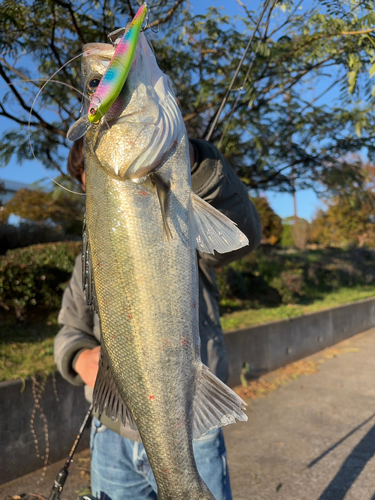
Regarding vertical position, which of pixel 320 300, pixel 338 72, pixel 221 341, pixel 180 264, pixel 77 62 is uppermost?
pixel 77 62

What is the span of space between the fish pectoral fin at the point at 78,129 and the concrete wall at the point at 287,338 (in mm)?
5103

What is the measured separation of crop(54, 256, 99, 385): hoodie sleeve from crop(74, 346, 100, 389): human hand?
0.05 metres

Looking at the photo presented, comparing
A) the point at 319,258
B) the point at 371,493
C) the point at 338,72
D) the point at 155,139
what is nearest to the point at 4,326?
the point at 371,493

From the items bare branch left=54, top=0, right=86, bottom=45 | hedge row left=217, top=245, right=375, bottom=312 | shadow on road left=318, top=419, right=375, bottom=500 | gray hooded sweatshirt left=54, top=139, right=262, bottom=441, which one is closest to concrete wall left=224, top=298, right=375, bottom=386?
hedge row left=217, top=245, right=375, bottom=312

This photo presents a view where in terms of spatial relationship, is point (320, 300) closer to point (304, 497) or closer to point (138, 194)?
point (304, 497)

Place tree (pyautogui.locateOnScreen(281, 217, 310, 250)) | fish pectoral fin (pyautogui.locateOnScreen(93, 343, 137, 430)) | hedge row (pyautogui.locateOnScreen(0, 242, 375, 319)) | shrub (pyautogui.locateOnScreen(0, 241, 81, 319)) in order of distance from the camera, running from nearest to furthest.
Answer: fish pectoral fin (pyautogui.locateOnScreen(93, 343, 137, 430)) → shrub (pyautogui.locateOnScreen(0, 241, 81, 319)) → hedge row (pyautogui.locateOnScreen(0, 242, 375, 319)) → tree (pyautogui.locateOnScreen(281, 217, 310, 250))

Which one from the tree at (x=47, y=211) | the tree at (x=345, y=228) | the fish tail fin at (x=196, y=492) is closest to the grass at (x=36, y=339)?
the fish tail fin at (x=196, y=492)

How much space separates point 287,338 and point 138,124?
6.90 meters

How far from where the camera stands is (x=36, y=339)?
5.20 metres

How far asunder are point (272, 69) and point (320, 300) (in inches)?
274

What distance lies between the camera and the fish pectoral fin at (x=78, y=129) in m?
1.21

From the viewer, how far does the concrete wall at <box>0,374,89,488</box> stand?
11.7 feet

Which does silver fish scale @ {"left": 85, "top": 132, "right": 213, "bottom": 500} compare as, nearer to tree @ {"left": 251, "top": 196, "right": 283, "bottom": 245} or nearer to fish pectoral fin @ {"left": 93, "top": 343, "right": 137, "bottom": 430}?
fish pectoral fin @ {"left": 93, "top": 343, "right": 137, "bottom": 430}

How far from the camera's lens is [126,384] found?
4.33 feet
